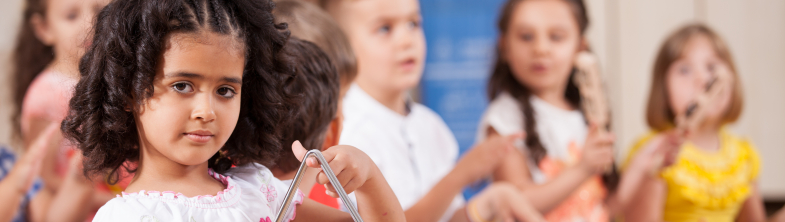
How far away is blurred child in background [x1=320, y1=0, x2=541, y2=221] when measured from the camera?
0.97m

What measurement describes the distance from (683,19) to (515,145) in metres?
0.94

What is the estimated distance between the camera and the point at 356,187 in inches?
20.3

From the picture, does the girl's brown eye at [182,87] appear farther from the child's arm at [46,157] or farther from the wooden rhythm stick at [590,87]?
the wooden rhythm stick at [590,87]

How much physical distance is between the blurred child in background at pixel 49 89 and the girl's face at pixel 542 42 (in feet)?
3.18

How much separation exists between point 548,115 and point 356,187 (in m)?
1.02

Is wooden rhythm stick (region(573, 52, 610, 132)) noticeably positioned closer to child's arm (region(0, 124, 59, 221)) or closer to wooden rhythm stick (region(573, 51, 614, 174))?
wooden rhythm stick (region(573, 51, 614, 174))

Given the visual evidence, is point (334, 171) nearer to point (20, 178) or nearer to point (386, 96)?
point (386, 96)

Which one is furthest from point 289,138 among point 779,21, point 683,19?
point 779,21

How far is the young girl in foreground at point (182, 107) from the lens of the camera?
0.48m

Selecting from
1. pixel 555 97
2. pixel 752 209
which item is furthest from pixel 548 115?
pixel 752 209

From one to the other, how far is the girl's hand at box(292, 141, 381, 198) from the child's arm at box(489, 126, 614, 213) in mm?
879

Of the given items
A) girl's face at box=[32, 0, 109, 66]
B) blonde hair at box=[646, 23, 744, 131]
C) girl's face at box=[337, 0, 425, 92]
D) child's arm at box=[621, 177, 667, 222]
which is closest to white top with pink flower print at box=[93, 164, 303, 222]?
girl's face at box=[337, 0, 425, 92]

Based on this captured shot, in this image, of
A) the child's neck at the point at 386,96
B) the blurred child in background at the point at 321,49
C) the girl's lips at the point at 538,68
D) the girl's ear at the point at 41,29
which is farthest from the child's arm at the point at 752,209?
the girl's ear at the point at 41,29

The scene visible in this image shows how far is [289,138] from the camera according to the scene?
0.62 meters
